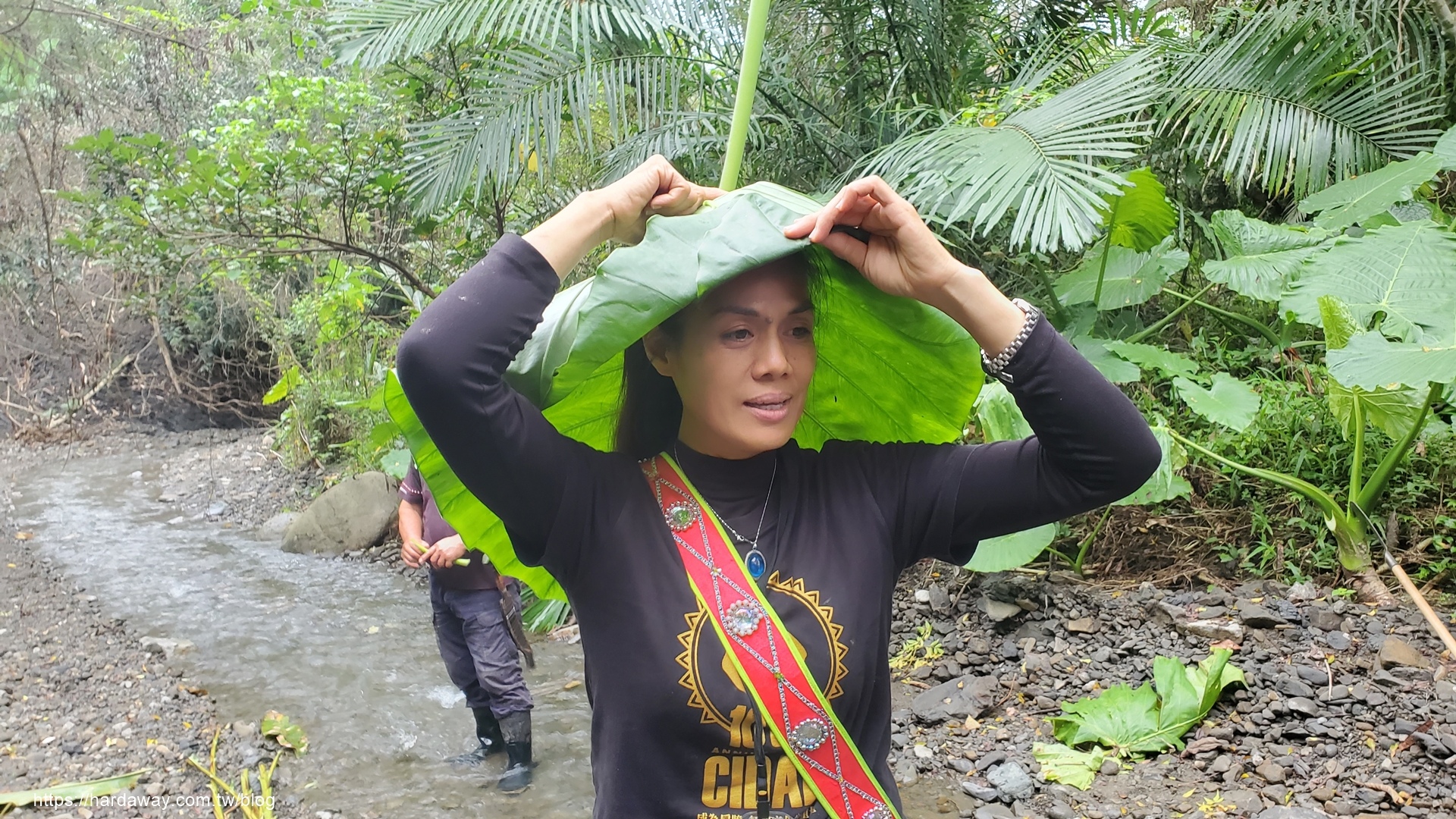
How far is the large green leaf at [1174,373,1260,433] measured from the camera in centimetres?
320

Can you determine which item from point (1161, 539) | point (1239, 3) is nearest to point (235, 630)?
point (1161, 539)

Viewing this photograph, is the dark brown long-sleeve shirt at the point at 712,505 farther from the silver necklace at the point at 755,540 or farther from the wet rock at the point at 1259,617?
the wet rock at the point at 1259,617

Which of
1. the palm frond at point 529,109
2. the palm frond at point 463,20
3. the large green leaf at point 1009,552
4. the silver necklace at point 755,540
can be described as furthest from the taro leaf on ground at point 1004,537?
the silver necklace at point 755,540

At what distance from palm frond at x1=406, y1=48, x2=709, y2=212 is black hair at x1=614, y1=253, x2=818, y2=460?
2.71 meters

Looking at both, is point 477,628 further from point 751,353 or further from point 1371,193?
point 1371,193

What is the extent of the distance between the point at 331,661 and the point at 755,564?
435cm

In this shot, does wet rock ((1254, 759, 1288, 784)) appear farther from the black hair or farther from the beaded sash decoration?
the black hair

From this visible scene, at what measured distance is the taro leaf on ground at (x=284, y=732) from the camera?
3908 mm

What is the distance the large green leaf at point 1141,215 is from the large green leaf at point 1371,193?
0.55 metres

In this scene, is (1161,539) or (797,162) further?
(797,162)

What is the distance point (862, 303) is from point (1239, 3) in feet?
15.6

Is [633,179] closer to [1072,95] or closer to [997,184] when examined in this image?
[997,184]

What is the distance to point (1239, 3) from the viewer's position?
16.6ft

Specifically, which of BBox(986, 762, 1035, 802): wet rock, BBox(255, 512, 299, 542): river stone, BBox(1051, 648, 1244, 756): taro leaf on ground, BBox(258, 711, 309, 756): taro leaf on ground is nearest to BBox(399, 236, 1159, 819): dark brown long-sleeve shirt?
BBox(986, 762, 1035, 802): wet rock
